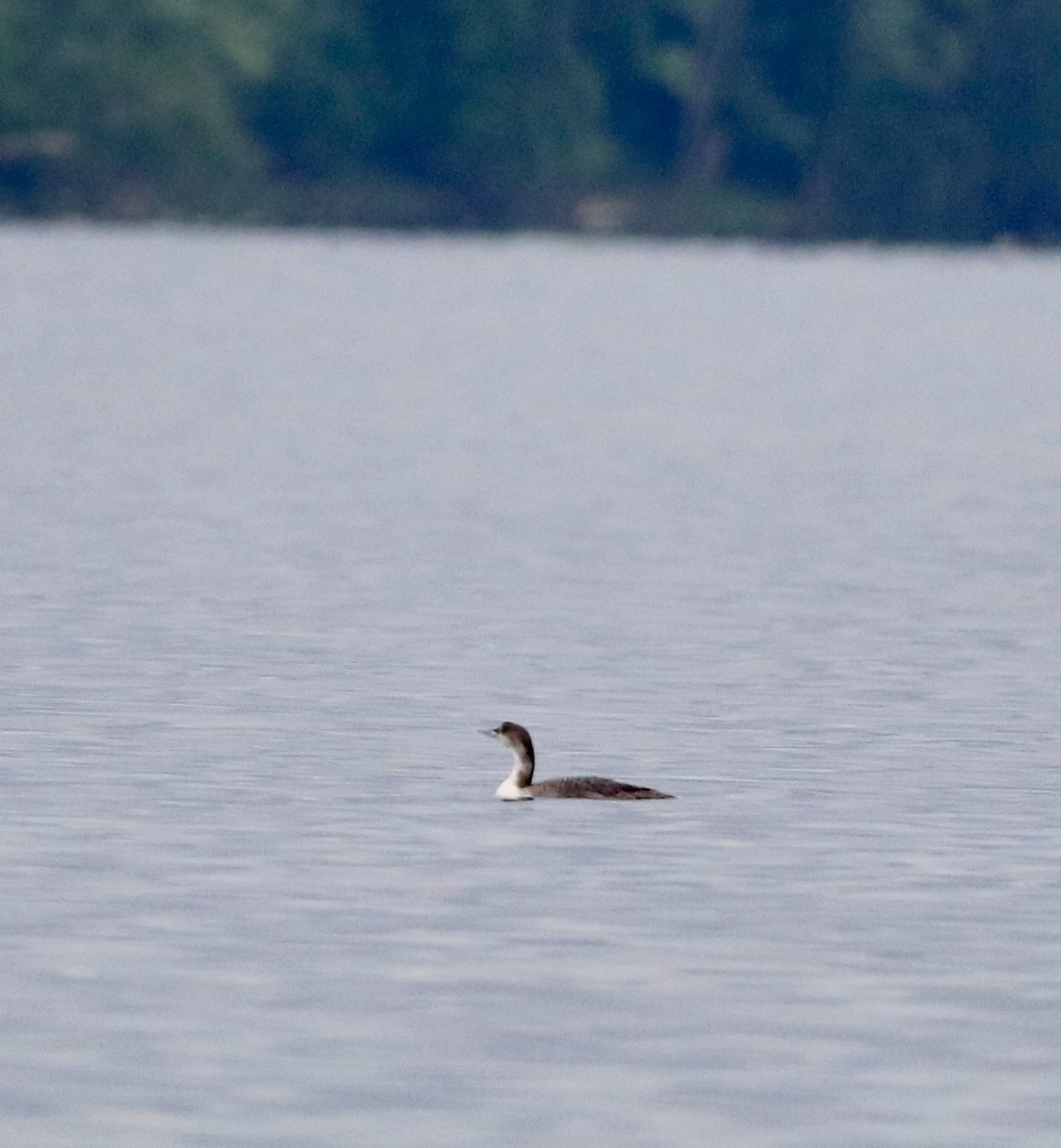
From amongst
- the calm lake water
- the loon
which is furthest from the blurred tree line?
the loon

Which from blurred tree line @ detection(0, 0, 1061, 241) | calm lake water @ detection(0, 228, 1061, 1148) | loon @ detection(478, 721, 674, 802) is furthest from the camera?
blurred tree line @ detection(0, 0, 1061, 241)

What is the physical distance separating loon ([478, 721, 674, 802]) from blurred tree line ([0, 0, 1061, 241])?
9422cm

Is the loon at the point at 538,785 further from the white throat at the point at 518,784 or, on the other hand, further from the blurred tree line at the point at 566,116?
the blurred tree line at the point at 566,116

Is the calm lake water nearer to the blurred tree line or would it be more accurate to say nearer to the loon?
the loon

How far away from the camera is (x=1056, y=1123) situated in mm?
10656

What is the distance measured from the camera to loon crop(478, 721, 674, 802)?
15.5m

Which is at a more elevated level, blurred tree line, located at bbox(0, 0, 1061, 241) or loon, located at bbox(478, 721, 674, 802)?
loon, located at bbox(478, 721, 674, 802)

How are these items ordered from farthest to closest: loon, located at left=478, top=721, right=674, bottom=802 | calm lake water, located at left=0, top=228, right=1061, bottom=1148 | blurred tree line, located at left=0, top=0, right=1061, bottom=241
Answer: blurred tree line, located at left=0, top=0, right=1061, bottom=241
loon, located at left=478, top=721, right=674, bottom=802
calm lake water, located at left=0, top=228, right=1061, bottom=1148

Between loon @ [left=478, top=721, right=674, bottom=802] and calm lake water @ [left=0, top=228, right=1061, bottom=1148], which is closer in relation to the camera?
calm lake water @ [left=0, top=228, right=1061, bottom=1148]

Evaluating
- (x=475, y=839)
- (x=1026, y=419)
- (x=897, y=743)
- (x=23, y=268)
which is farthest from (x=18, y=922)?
(x=23, y=268)

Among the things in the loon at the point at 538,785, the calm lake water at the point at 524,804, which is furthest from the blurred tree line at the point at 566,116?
the loon at the point at 538,785

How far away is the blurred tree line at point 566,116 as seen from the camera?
11150 cm

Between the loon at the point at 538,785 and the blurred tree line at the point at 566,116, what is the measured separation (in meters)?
94.2

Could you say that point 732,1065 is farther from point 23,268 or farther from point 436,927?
point 23,268
